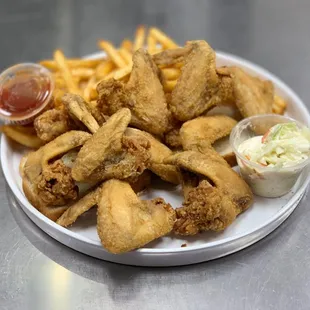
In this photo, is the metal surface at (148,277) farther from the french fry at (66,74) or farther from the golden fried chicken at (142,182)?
the french fry at (66,74)

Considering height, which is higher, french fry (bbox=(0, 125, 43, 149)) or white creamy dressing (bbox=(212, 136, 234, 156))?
white creamy dressing (bbox=(212, 136, 234, 156))

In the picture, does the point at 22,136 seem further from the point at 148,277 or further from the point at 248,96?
the point at 248,96

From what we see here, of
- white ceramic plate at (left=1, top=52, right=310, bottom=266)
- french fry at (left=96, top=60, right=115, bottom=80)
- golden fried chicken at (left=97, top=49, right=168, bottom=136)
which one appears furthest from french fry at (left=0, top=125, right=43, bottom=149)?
french fry at (left=96, top=60, right=115, bottom=80)

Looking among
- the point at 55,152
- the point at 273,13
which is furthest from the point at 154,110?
the point at 273,13

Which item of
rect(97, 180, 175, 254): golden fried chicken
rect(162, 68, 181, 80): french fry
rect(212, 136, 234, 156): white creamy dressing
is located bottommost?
rect(97, 180, 175, 254): golden fried chicken

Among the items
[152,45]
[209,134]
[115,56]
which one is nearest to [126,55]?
[115,56]

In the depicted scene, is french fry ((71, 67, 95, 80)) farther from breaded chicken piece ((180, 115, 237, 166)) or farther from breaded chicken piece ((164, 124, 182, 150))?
breaded chicken piece ((180, 115, 237, 166))
